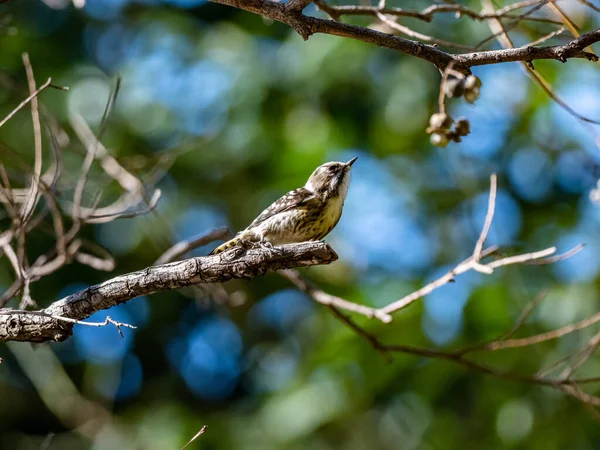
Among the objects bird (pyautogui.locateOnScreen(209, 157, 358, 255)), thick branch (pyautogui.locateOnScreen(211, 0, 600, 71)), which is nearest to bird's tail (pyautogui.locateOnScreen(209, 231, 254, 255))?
bird (pyautogui.locateOnScreen(209, 157, 358, 255))

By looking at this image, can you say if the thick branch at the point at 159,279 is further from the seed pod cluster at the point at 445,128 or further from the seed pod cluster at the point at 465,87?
the seed pod cluster at the point at 465,87

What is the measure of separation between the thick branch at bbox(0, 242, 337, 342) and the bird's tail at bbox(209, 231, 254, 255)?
1035mm

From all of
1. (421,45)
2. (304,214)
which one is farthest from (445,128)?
(304,214)

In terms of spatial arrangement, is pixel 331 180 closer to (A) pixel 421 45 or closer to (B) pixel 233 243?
(B) pixel 233 243

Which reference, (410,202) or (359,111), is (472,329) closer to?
(410,202)

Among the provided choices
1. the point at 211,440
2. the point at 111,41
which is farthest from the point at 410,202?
the point at 111,41

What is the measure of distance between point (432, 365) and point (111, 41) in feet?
13.4

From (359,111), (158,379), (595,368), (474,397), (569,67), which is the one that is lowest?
(158,379)

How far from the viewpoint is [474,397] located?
567 cm

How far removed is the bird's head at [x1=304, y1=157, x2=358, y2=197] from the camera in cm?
422

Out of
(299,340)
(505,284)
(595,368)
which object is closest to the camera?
(595,368)

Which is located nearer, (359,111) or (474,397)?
(474,397)

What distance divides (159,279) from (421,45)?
110 centimetres

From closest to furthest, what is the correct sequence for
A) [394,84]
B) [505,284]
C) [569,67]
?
1. [505,284]
2. [569,67]
3. [394,84]
